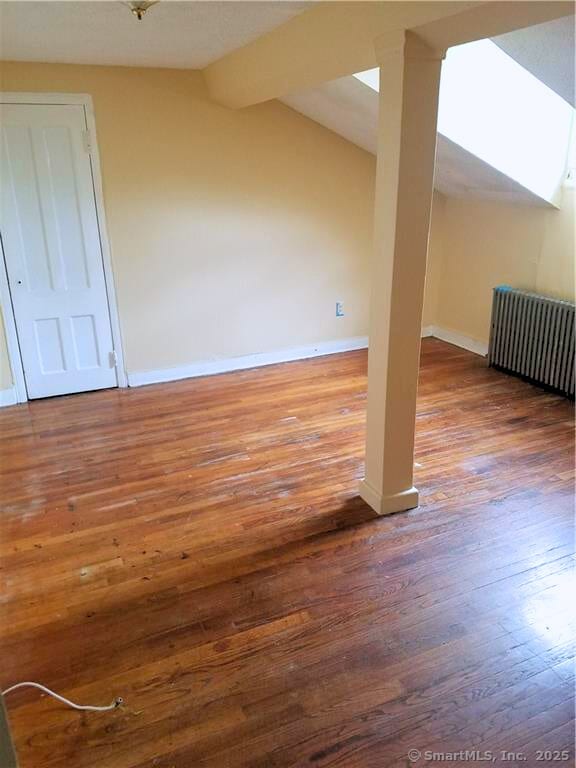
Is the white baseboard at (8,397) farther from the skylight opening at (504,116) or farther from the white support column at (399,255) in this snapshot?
the skylight opening at (504,116)

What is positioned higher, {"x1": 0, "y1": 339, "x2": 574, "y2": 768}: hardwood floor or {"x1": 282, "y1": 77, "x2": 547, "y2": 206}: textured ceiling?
{"x1": 282, "y1": 77, "x2": 547, "y2": 206}: textured ceiling

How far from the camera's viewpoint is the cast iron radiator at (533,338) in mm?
3992

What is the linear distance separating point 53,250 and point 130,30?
1.64 meters

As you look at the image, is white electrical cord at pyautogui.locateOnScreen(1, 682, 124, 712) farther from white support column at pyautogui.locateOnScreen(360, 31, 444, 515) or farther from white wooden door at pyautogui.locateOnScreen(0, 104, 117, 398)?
white wooden door at pyautogui.locateOnScreen(0, 104, 117, 398)

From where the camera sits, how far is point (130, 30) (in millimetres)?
2820

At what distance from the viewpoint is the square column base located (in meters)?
2.79

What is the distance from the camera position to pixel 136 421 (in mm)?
3885

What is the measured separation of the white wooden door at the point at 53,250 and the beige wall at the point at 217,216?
14 cm

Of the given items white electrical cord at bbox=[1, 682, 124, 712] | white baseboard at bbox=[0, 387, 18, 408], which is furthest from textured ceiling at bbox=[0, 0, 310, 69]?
white electrical cord at bbox=[1, 682, 124, 712]

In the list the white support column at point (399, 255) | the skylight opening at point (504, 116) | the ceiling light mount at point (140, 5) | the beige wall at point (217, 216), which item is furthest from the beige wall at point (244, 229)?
the white support column at point (399, 255)

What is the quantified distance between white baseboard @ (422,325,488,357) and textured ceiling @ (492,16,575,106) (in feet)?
7.84

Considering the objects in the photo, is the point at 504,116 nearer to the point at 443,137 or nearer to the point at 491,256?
the point at 443,137

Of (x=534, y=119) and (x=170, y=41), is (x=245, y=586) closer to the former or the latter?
(x=170, y=41)

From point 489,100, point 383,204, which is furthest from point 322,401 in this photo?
point 489,100
